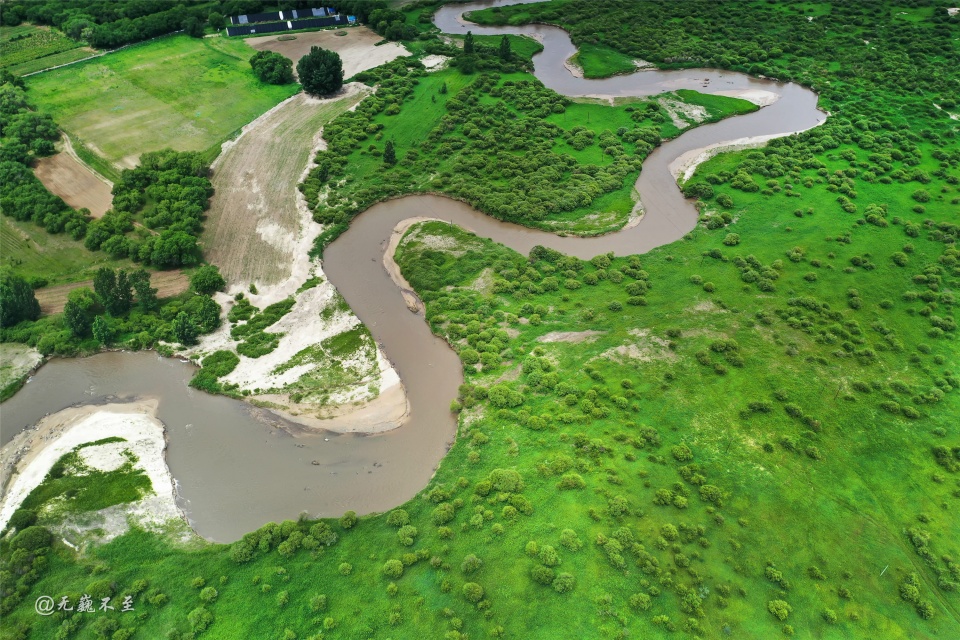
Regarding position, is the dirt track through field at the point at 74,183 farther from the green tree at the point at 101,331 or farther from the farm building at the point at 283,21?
the farm building at the point at 283,21

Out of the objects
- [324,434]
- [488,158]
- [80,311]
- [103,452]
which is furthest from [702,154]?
[103,452]

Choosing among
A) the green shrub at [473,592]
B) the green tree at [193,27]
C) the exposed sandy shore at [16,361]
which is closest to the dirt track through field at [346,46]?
the green tree at [193,27]

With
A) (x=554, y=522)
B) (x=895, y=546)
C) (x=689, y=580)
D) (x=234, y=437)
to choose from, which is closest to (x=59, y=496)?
(x=234, y=437)

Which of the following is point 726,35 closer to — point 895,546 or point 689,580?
point 895,546

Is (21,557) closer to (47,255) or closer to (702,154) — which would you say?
(47,255)

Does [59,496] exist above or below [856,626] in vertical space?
above

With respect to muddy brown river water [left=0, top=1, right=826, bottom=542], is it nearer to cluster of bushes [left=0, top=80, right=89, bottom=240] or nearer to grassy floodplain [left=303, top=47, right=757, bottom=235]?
grassy floodplain [left=303, top=47, right=757, bottom=235]
